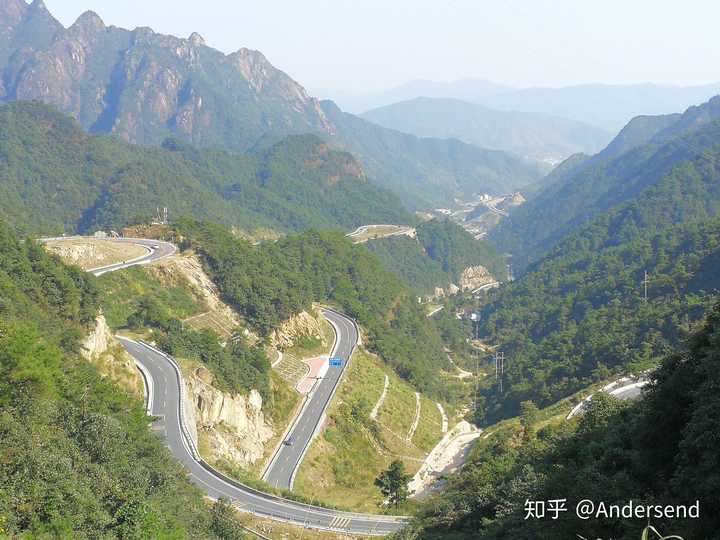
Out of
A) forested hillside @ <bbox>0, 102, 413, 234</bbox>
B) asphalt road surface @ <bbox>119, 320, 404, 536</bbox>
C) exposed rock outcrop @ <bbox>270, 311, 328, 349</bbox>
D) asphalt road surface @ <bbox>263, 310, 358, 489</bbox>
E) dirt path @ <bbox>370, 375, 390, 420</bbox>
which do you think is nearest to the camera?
asphalt road surface @ <bbox>119, 320, 404, 536</bbox>

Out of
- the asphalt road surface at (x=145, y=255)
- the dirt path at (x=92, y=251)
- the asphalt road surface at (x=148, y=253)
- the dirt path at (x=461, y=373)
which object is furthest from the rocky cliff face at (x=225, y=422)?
the dirt path at (x=461, y=373)

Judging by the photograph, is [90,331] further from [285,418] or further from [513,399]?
[513,399]

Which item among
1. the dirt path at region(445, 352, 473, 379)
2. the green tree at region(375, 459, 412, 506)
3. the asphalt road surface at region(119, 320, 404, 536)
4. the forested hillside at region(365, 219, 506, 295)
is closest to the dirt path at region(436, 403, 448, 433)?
the dirt path at region(445, 352, 473, 379)

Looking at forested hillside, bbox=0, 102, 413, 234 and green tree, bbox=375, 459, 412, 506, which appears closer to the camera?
green tree, bbox=375, 459, 412, 506

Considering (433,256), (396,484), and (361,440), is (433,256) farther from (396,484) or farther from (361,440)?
(396,484)

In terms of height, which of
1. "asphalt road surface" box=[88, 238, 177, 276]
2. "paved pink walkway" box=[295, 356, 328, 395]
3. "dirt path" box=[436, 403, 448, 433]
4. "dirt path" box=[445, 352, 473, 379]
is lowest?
"dirt path" box=[445, 352, 473, 379]

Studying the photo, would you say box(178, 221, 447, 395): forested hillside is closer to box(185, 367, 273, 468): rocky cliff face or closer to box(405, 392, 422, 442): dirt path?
box(405, 392, 422, 442): dirt path

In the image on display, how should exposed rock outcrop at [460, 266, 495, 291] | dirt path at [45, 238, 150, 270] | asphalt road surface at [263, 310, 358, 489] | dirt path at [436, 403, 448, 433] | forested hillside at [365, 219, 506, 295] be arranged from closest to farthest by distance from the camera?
asphalt road surface at [263, 310, 358, 489], dirt path at [45, 238, 150, 270], dirt path at [436, 403, 448, 433], forested hillside at [365, 219, 506, 295], exposed rock outcrop at [460, 266, 495, 291]

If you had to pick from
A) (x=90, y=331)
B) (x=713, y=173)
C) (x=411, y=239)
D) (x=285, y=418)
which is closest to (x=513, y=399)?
(x=285, y=418)
